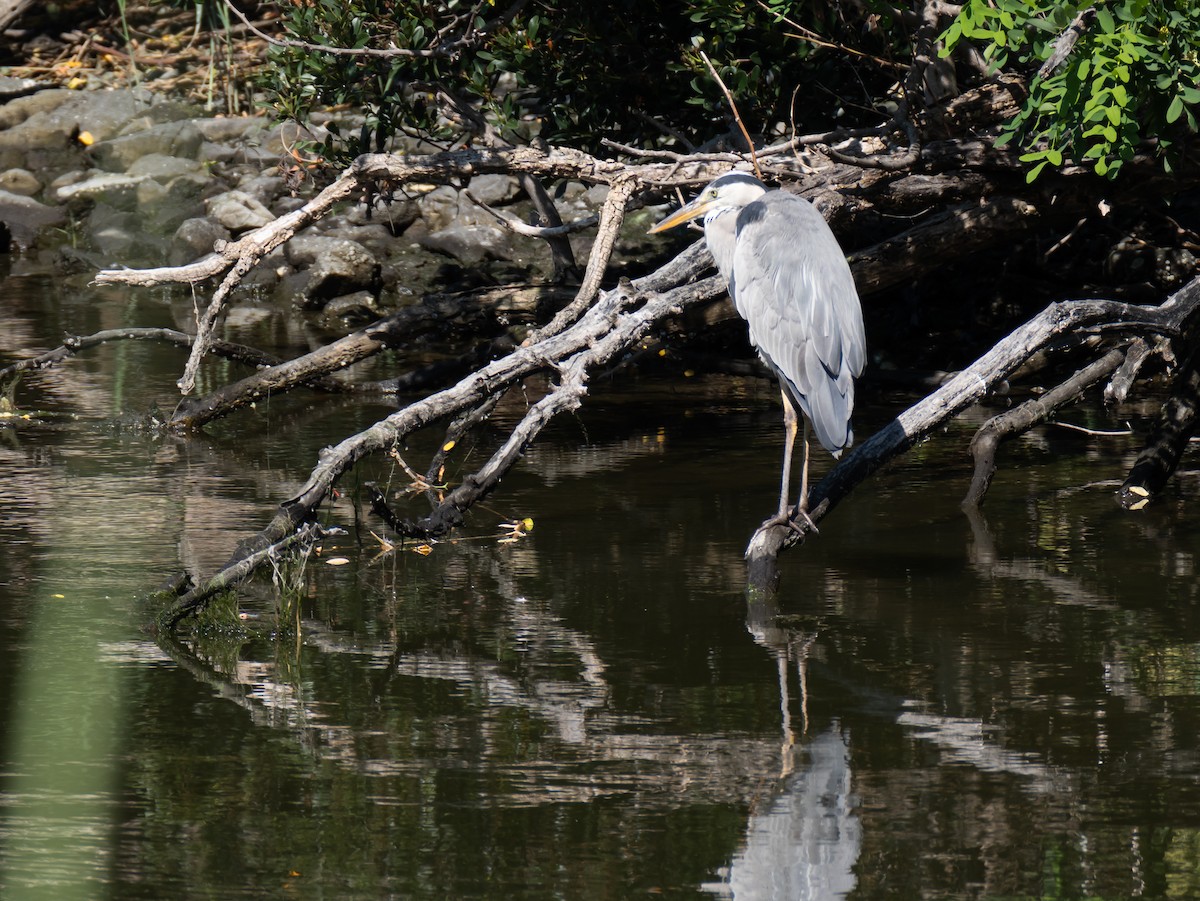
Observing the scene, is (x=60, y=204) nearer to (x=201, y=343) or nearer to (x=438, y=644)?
(x=201, y=343)

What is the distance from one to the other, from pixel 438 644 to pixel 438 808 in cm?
141

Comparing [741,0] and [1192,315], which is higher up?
[741,0]

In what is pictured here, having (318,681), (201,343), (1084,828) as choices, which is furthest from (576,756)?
(201,343)

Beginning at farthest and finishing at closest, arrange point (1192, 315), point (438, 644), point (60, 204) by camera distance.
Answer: point (60, 204), point (1192, 315), point (438, 644)

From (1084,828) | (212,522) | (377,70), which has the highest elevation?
(377,70)

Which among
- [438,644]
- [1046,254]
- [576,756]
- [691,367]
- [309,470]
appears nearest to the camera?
[576,756]

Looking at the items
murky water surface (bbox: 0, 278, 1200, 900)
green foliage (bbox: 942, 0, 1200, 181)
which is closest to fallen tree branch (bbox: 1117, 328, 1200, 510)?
murky water surface (bbox: 0, 278, 1200, 900)

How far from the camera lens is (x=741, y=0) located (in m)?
7.99

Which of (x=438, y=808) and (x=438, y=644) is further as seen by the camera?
(x=438, y=644)

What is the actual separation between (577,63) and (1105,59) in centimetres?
368

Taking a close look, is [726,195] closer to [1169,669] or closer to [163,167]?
[1169,669]

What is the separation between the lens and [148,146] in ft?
56.2

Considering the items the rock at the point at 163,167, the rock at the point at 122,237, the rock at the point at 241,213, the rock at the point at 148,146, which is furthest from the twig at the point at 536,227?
the rock at the point at 148,146

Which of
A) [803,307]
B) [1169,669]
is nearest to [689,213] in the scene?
[803,307]
